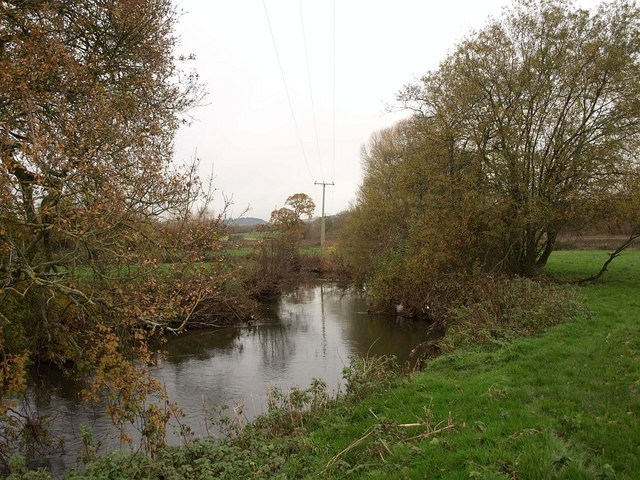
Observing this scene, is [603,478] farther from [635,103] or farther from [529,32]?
[529,32]

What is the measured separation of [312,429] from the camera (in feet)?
23.8

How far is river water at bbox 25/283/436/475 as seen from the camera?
9609mm

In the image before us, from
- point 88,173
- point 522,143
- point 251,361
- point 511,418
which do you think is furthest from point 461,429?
point 522,143

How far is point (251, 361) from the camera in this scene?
584 inches

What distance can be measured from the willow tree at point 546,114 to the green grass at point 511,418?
8.77 meters

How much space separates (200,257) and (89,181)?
191cm

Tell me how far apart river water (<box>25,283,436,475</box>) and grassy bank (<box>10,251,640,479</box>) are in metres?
2.01

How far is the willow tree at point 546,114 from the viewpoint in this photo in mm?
17594

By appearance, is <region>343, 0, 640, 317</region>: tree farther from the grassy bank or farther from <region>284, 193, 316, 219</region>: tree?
<region>284, 193, 316, 219</region>: tree

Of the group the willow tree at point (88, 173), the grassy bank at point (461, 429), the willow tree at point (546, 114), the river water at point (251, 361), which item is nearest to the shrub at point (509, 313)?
the grassy bank at point (461, 429)

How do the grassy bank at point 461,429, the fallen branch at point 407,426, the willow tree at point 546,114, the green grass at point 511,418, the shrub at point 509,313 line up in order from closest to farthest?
the green grass at point 511,418
the grassy bank at point 461,429
the fallen branch at point 407,426
the shrub at point 509,313
the willow tree at point 546,114

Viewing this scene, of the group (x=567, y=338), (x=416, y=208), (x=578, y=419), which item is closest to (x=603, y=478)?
(x=578, y=419)

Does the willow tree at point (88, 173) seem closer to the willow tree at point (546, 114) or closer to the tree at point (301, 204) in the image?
the willow tree at point (546, 114)

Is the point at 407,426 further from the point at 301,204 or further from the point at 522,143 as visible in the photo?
the point at 301,204
